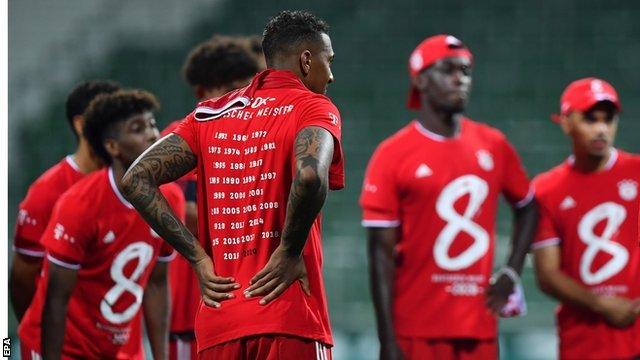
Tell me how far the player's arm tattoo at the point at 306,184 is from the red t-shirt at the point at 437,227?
79.2 inches

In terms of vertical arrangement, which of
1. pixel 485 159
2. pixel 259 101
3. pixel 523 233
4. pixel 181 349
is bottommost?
pixel 181 349

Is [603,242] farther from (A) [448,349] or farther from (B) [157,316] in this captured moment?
(B) [157,316]

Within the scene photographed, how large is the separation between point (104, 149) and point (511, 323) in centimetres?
502

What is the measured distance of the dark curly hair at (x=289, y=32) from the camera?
3.81 metres

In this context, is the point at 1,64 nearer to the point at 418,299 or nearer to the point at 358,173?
the point at 418,299

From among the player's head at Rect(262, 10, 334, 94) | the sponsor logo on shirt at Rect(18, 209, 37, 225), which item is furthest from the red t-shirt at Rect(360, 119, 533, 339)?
the player's head at Rect(262, 10, 334, 94)

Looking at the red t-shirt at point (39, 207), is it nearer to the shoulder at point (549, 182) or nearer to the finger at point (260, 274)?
the shoulder at point (549, 182)

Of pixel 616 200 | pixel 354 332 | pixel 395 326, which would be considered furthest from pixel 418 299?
pixel 354 332

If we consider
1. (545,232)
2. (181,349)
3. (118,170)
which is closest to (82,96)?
(118,170)

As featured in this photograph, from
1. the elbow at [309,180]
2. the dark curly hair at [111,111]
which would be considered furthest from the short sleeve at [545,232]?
the elbow at [309,180]

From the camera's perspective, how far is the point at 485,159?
5.64m

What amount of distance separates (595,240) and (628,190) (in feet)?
0.95

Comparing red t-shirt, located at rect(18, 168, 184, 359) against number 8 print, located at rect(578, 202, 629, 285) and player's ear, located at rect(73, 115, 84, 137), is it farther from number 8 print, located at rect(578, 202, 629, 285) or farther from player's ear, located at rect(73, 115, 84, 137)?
number 8 print, located at rect(578, 202, 629, 285)

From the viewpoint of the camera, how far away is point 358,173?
1016 cm
